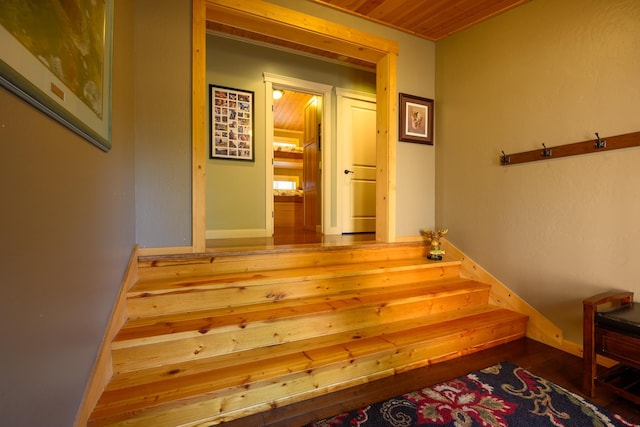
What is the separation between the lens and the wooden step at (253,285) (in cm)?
173

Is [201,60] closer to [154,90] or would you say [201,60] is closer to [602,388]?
[154,90]

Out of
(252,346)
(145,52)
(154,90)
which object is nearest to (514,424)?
(252,346)

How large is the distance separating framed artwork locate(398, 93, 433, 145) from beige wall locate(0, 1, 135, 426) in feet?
8.14

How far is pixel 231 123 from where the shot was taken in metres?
3.65

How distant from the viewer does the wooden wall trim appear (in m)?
1.11

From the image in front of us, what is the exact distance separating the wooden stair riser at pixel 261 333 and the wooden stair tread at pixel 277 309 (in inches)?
1.1

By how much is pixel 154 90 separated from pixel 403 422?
2.48 m

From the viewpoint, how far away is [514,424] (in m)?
1.37

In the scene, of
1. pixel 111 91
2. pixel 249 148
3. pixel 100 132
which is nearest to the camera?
pixel 100 132

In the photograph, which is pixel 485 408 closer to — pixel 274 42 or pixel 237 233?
pixel 237 233

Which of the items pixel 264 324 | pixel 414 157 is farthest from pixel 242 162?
pixel 264 324

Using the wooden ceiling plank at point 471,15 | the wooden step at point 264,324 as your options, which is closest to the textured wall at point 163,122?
the wooden step at point 264,324

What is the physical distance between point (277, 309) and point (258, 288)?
0.20 m

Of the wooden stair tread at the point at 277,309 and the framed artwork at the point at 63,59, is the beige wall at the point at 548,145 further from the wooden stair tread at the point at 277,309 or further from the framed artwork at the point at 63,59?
the framed artwork at the point at 63,59
